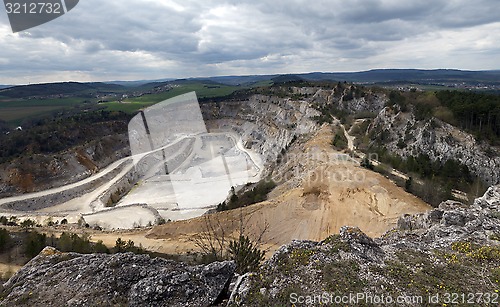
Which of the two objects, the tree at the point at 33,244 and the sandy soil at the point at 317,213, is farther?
the sandy soil at the point at 317,213

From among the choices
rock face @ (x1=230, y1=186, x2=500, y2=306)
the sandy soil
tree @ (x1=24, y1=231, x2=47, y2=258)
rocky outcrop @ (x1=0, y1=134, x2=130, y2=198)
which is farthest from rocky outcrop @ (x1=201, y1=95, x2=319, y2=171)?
rock face @ (x1=230, y1=186, x2=500, y2=306)

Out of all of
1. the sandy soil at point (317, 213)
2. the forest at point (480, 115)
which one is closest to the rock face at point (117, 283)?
the sandy soil at point (317, 213)

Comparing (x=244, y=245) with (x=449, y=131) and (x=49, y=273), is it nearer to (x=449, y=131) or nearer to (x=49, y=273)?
(x=49, y=273)

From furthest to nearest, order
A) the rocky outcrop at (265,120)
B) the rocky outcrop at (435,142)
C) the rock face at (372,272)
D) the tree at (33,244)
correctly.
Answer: the rocky outcrop at (265,120) → the rocky outcrop at (435,142) → the tree at (33,244) → the rock face at (372,272)

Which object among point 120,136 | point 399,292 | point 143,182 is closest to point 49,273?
point 399,292

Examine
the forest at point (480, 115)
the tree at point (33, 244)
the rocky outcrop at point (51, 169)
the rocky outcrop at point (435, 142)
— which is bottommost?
the rocky outcrop at point (51, 169)

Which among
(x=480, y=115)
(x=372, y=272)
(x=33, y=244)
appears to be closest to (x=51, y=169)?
(x=33, y=244)

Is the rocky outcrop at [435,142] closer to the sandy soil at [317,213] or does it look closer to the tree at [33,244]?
the sandy soil at [317,213]

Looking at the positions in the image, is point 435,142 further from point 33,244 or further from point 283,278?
point 33,244
